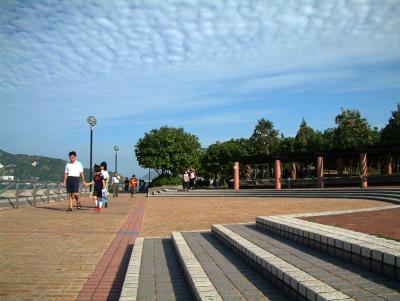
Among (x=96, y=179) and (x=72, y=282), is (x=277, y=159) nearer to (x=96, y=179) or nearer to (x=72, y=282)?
(x=96, y=179)

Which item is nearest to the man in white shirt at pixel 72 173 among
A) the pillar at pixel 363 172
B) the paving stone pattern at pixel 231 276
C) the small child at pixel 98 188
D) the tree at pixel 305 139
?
the small child at pixel 98 188

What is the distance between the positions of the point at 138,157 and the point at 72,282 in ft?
157

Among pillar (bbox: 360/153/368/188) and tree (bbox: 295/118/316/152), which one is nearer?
pillar (bbox: 360/153/368/188)

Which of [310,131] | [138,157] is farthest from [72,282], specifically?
[310,131]

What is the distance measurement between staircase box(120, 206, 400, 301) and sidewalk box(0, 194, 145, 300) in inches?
32.6

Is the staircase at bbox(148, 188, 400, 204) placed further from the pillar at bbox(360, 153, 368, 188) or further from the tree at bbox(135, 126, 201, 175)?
the tree at bbox(135, 126, 201, 175)

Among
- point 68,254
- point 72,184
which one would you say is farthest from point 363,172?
point 68,254

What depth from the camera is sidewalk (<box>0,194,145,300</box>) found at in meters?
5.23

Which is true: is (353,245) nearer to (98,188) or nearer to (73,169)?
(73,169)

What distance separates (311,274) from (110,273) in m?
3.03

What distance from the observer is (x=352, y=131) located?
48.6 m

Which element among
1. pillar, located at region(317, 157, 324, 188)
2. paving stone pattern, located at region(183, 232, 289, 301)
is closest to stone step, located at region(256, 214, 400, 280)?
paving stone pattern, located at region(183, 232, 289, 301)

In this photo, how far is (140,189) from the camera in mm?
45906

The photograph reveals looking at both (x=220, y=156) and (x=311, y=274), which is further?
(x=220, y=156)
